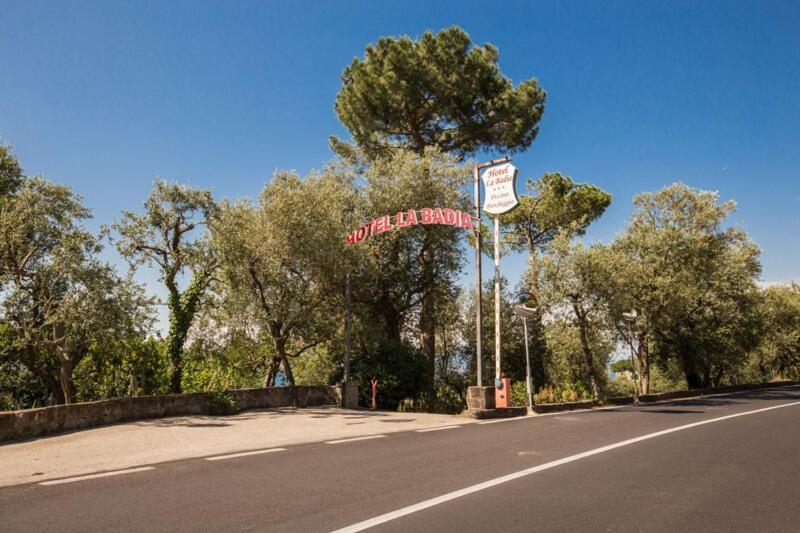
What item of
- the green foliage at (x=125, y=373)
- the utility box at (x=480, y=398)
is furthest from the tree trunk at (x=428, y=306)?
the green foliage at (x=125, y=373)

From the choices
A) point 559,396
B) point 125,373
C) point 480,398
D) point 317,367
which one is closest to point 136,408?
point 480,398

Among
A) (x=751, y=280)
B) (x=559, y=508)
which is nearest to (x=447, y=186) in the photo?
(x=559, y=508)

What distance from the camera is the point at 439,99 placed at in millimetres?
30000

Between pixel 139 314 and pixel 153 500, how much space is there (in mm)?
11092

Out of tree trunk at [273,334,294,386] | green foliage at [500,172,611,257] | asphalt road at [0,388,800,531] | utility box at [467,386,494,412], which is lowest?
asphalt road at [0,388,800,531]

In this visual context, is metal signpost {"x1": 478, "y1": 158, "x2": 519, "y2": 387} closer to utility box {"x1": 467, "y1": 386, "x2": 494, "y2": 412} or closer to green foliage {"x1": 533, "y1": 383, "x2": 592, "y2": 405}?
utility box {"x1": 467, "y1": 386, "x2": 494, "y2": 412}

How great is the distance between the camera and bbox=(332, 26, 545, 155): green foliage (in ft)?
97.5

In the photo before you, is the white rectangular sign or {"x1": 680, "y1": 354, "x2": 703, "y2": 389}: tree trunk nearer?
the white rectangular sign

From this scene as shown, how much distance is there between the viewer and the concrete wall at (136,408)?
11476mm

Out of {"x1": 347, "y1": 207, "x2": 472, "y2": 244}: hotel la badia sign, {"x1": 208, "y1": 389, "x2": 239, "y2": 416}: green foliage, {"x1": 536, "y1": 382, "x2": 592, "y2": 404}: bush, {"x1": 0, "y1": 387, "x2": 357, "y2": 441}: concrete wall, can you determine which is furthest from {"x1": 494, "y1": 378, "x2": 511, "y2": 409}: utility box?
{"x1": 208, "y1": 389, "x2": 239, "y2": 416}: green foliage

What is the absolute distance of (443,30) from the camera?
3052cm

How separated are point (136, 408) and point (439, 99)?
2282 centimetres

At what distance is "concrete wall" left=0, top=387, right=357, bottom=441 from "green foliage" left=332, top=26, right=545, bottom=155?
649 inches

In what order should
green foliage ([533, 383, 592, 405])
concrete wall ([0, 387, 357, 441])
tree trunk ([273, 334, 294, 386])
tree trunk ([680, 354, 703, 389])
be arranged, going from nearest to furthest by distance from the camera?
concrete wall ([0, 387, 357, 441]) → tree trunk ([273, 334, 294, 386]) → green foliage ([533, 383, 592, 405]) → tree trunk ([680, 354, 703, 389])
